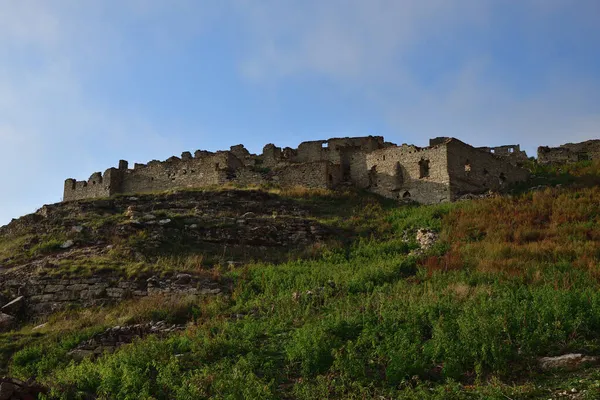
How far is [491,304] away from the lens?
11.8 metres

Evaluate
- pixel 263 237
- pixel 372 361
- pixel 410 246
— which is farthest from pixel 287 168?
pixel 372 361

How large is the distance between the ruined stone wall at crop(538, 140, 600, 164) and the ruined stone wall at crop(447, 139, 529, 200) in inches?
267

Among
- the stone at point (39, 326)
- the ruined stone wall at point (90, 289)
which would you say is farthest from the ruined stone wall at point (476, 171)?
the stone at point (39, 326)

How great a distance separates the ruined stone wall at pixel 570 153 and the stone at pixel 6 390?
3312 cm

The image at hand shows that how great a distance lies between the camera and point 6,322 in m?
16.3

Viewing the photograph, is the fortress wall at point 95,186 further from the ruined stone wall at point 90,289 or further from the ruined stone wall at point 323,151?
the ruined stone wall at point 90,289

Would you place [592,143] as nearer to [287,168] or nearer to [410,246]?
[287,168]

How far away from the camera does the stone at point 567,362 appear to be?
9.53m

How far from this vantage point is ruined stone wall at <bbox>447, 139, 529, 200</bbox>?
27289mm

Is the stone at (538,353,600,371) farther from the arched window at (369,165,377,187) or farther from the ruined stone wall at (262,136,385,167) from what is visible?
the ruined stone wall at (262,136,385,167)

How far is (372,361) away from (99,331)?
24.2 feet

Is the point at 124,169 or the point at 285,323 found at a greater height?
the point at 124,169

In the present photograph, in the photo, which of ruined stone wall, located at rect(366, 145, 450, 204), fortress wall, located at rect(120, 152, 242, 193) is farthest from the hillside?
fortress wall, located at rect(120, 152, 242, 193)

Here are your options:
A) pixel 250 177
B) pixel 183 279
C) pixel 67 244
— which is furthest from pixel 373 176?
pixel 67 244
